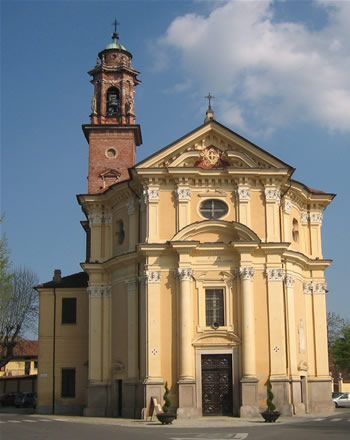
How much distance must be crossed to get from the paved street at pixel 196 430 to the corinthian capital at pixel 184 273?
6.97 metres

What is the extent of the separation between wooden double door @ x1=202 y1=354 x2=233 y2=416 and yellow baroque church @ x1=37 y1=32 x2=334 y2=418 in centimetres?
5

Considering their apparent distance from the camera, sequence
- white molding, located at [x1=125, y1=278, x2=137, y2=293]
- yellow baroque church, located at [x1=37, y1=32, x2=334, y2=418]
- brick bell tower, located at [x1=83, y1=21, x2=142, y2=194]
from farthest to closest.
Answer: brick bell tower, located at [x1=83, y1=21, x2=142, y2=194]
white molding, located at [x1=125, y1=278, x2=137, y2=293]
yellow baroque church, located at [x1=37, y1=32, x2=334, y2=418]

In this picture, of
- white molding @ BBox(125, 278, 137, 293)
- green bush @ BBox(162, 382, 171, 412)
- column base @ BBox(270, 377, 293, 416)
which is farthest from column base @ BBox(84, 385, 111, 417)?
column base @ BBox(270, 377, 293, 416)

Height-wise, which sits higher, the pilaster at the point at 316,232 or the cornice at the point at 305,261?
the pilaster at the point at 316,232

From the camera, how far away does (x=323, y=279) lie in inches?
1542

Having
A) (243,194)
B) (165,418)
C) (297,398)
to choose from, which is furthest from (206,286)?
(165,418)

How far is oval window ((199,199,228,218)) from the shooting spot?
35.2 metres

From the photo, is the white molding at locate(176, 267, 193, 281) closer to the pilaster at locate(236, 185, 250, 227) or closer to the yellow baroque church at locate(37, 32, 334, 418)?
the yellow baroque church at locate(37, 32, 334, 418)

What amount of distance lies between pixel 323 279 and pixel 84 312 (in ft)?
49.1

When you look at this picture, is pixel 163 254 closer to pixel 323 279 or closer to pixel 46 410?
pixel 323 279

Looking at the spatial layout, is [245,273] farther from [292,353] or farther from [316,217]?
[316,217]

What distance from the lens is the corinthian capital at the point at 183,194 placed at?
115 feet

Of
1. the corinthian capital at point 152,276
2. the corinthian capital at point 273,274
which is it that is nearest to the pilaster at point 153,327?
the corinthian capital at point 152,276

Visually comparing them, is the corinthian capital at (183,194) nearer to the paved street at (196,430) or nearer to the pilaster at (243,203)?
the pilaster at (243,203)
